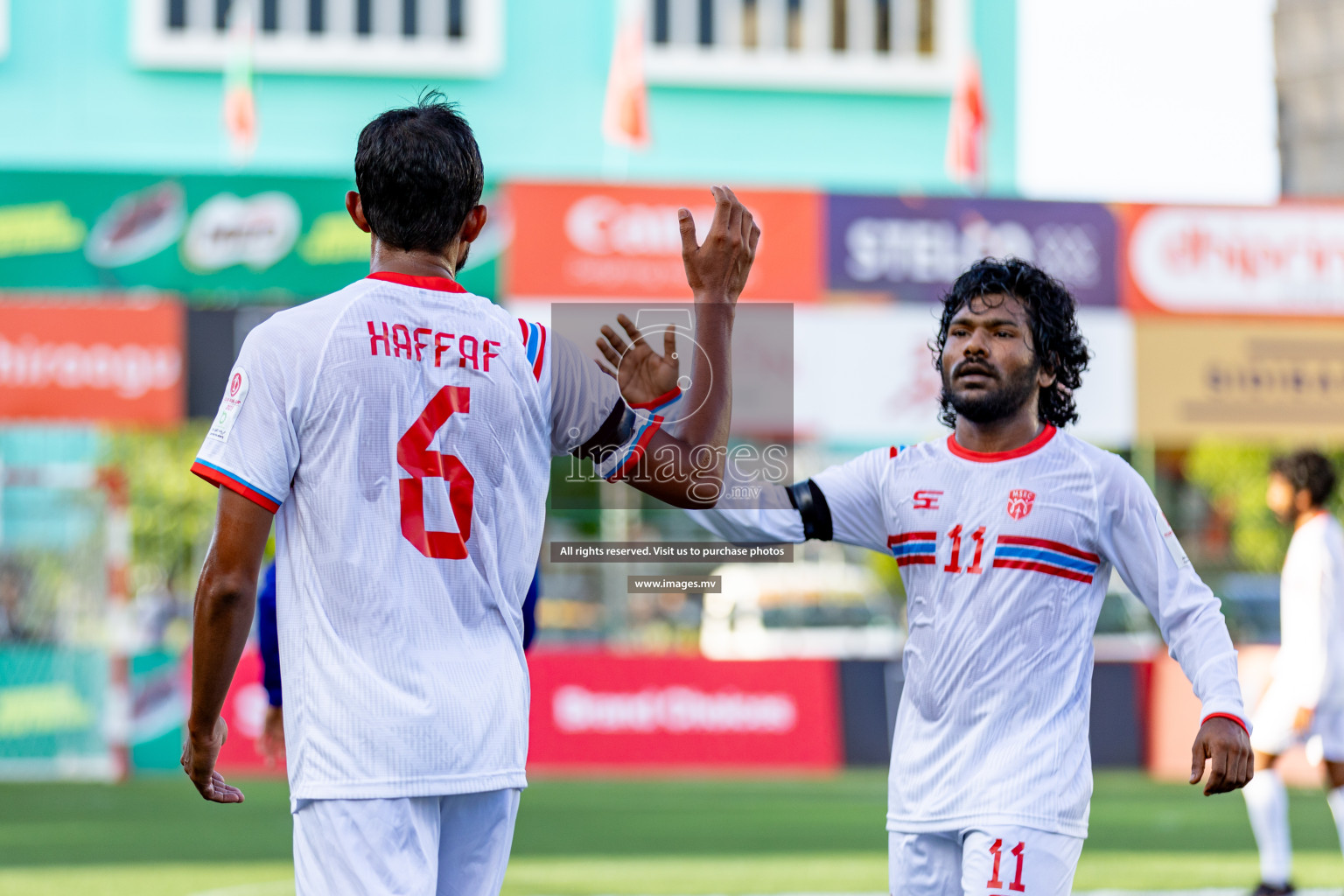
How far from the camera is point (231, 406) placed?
3.05 meters

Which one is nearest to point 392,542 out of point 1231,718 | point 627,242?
point 1231,718

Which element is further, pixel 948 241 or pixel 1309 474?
pixel 948 241

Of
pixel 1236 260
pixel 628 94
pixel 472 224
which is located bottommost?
pixel 472 224

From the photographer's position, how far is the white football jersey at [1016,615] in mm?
4027

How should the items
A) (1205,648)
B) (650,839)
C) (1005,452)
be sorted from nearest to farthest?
(1205,648) → (1005,452) → (650,839)

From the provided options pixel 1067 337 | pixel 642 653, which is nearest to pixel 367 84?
pixel 642 653

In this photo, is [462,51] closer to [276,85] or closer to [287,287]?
[276,85]

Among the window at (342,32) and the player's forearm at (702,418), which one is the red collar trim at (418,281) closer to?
the player's forearm at (702,418)

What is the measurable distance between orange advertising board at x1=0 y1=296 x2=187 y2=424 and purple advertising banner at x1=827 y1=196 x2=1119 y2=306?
6.23 m

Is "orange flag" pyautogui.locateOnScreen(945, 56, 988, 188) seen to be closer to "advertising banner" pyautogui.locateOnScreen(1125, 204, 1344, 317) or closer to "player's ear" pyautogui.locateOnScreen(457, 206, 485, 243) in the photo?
"advertising banner" pyautogui.locateOnScreen(1125, 204, 1344, 317)

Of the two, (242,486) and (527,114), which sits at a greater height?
(527,114)

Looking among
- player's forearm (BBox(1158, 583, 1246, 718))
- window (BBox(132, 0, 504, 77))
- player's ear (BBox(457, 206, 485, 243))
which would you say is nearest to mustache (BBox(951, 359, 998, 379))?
player's forearm (BBox(1158, 583, 1246, 718))

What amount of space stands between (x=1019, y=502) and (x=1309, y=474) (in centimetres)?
523

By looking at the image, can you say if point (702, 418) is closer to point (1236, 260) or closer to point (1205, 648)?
point (1205, 648)
